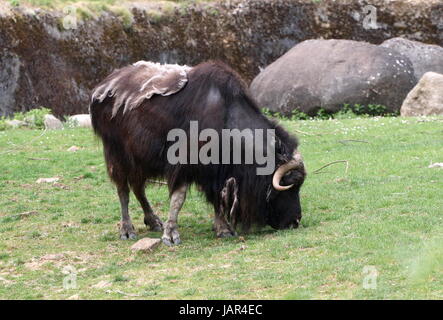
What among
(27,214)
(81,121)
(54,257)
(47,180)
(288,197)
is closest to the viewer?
(54,257)

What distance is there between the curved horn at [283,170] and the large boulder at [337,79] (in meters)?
10.9

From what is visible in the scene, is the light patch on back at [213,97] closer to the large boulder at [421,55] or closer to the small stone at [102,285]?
the small stone at [102,285]

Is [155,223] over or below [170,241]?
below

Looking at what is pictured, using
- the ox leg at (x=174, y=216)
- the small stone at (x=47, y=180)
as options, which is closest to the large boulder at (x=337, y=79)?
the small stone at (x=47, y=180)

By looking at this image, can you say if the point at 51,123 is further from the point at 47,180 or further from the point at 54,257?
the point at 54,257

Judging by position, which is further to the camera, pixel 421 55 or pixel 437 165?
pixel 421 55

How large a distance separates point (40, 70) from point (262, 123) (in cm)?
1267

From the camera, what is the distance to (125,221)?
9969 millimetres

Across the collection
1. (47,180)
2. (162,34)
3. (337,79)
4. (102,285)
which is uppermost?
(162,34)

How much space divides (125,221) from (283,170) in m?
2.26

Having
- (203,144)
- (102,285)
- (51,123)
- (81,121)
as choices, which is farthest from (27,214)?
(81,121)

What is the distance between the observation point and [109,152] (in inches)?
390

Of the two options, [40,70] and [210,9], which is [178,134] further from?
[210,9]
